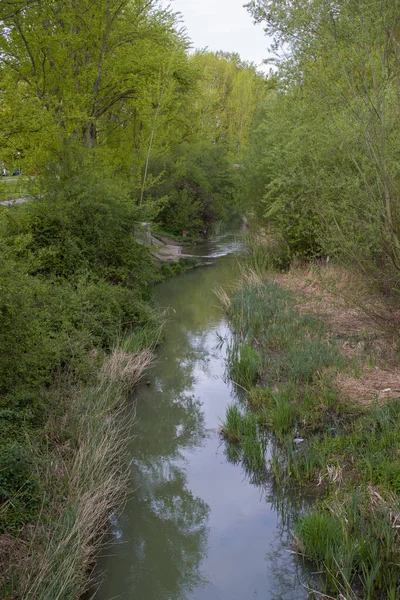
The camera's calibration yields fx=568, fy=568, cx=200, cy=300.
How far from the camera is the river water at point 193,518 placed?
16.6 feet

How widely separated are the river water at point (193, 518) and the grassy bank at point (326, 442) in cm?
31

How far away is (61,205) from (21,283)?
5580 mm

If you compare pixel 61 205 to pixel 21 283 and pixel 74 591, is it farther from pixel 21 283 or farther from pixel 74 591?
pixel 74 591

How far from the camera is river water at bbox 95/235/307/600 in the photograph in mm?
5070

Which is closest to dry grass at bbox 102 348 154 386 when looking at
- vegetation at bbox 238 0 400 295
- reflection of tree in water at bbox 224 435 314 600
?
reflection of tree in water at bbox 224 435 314 600

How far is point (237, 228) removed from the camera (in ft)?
124

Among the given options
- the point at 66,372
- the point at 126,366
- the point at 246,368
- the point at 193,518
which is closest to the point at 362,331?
the point at 246,368

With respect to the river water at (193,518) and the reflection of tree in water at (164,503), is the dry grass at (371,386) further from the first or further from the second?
the reflection of tree in water at (164,503)

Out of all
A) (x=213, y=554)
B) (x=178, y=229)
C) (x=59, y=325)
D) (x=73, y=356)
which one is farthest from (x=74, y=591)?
(x=178, y=229)

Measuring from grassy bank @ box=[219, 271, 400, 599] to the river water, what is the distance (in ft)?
1.01

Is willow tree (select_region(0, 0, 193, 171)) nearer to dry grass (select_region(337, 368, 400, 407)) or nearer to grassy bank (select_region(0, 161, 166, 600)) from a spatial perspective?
grassy bank (select_region(0, 161, 166, 600))

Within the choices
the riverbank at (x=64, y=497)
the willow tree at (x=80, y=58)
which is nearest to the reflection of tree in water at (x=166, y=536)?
the riverbank at (x=64, y=497)

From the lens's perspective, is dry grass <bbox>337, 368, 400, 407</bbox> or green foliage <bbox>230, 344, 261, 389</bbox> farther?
green foliage <bbox>230, 344, 261, 389</bbox>

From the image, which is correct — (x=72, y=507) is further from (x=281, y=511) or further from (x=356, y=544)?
(x=356, y=544)
